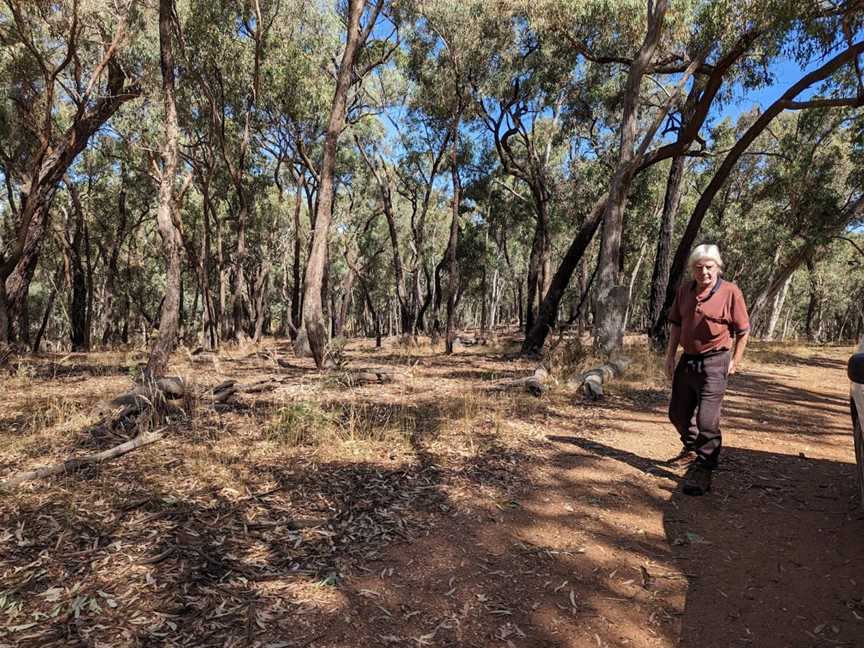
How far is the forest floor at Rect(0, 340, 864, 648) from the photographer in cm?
237

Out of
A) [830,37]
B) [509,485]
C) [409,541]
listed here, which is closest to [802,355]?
[830,37]

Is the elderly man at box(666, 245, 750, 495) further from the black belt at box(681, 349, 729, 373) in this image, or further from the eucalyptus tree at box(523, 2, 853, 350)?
the eucalyptus tree at box(523, 2, 853, 350)

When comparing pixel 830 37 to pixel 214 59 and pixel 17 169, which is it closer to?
pixel 214 59

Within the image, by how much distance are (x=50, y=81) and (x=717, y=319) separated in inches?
498

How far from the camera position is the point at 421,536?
10.6 feet

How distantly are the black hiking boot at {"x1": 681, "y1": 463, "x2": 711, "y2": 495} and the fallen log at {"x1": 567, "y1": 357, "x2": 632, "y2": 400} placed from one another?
335cm

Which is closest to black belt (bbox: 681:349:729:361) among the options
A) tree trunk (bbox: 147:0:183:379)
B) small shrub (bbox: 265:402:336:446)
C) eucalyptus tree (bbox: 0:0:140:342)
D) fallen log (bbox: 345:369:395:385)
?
small shrub (bbox: 265:402:336:446)

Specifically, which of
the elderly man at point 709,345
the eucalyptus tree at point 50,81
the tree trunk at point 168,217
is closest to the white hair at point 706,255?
the elderly man at point 709,345

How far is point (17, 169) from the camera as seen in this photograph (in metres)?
13.1

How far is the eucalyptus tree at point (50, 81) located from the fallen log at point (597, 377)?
35.0 ft

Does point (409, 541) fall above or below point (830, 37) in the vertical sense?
below

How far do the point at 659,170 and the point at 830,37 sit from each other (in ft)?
38.8

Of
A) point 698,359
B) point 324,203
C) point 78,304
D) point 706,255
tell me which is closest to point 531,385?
point 698,359

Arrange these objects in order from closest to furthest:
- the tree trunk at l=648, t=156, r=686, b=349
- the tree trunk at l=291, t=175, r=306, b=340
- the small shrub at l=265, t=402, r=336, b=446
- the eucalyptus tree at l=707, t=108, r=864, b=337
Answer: the small shrub at l=265, t=402, r=336, b=446 < the tree trunk at l=648, t=156, r=686, b=349 < the eucalyptus tree at l=707, t=108, r=864, b=337 < the tree trunk at l=291, t=175, r=306, b=340
